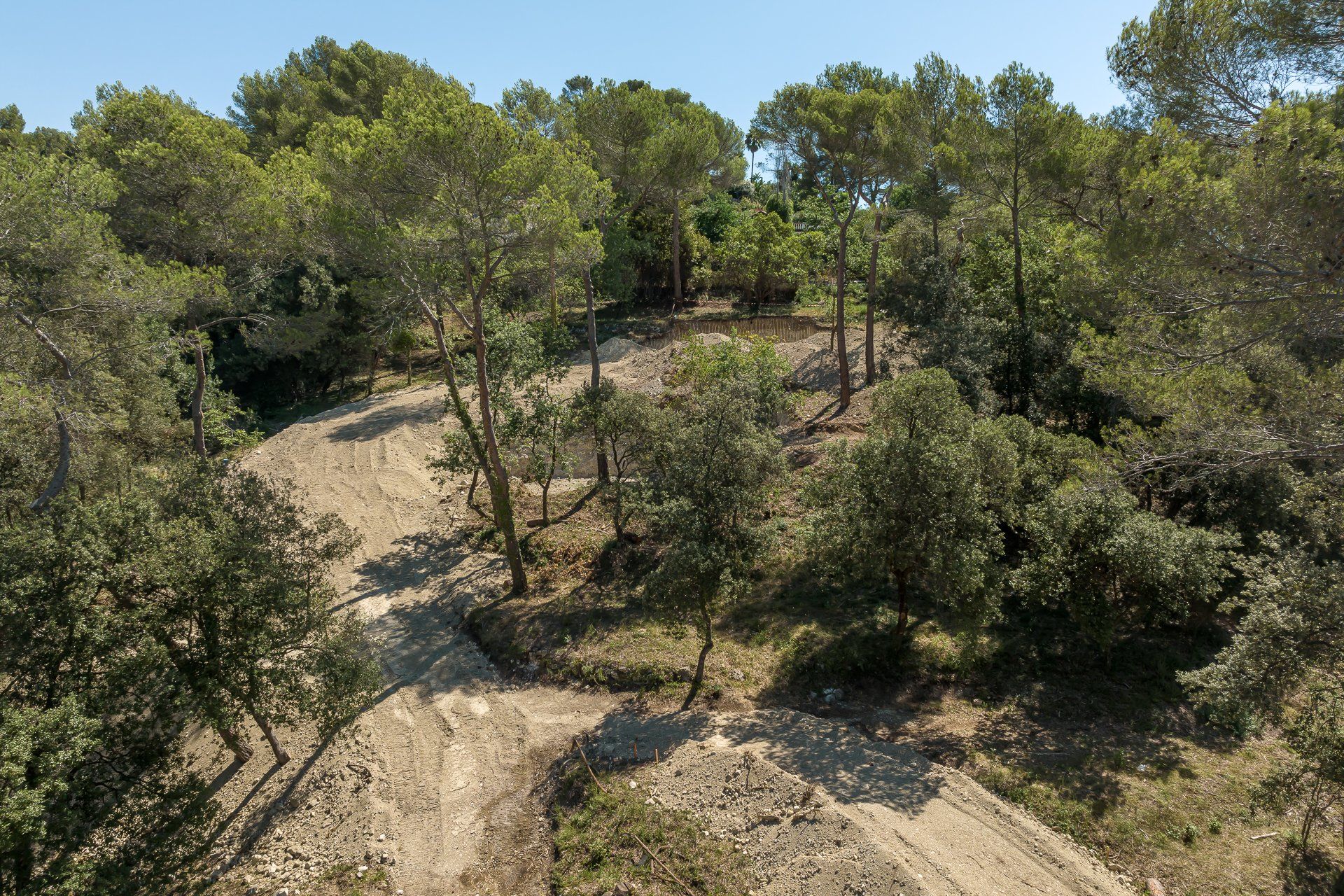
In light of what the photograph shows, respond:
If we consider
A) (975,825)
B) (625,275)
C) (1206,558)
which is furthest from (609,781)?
(625,275)

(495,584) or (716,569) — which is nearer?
(716,569)

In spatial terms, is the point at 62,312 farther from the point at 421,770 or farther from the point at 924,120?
the point at 924,120

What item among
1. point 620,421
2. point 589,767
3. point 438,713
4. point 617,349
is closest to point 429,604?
point 438,713

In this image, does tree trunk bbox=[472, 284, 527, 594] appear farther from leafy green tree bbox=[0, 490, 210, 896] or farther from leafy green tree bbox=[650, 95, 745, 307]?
leafy green tree bbox=[650, 95, 745, 307]

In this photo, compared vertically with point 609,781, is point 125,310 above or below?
above

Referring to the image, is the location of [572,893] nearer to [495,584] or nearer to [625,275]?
[495,584]

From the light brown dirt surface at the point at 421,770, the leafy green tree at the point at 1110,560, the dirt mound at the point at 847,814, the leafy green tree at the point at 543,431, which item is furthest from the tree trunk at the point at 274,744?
the leafy green tree at the point at 1110,560
